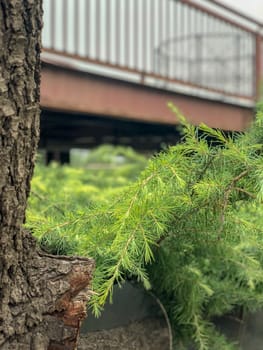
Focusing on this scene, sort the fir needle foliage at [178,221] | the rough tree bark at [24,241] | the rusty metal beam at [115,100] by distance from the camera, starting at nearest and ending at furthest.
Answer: the rough tree bark at [24,241] → the fir needle foliage at [178,221] → the rusty metal beam at [115,100]

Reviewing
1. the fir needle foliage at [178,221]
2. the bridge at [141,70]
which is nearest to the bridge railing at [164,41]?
the bridge at [141,70]

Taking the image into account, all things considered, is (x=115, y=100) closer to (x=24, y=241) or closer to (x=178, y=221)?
(x=178, y=221)

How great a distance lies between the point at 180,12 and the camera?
5355 mm

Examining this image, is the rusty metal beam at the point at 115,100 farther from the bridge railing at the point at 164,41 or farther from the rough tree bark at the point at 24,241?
the rough tree bark at the point at 24,241

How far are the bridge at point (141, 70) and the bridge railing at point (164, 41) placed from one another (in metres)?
0.01

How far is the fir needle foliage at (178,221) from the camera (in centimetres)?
102

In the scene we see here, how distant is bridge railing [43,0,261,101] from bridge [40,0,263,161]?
10mm

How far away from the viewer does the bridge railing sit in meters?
4.30

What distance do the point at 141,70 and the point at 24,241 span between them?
12.9ft

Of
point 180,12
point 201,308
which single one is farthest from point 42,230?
point 180,12

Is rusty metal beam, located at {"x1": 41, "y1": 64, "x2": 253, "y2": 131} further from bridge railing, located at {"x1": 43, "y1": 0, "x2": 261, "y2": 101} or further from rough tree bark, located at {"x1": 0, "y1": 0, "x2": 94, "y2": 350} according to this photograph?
rough tree bark, located at {"x1": 0, "y1": 0, "x2": 94, "y2": 350}

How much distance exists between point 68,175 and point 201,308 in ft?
7.03

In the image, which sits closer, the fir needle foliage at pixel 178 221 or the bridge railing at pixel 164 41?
the fir needle foliage at pixel 178 221

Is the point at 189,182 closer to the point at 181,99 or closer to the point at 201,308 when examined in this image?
the point at 201,308
